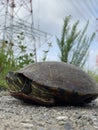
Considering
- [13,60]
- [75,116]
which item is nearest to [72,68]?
[75,116]

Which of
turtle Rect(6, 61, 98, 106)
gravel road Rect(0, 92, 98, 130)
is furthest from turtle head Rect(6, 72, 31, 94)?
gravel road Rect(0, 92, 98, 130)

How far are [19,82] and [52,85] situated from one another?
0.48 metres

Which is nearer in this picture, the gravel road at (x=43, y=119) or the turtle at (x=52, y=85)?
the gravel road at (x=43, y=119)

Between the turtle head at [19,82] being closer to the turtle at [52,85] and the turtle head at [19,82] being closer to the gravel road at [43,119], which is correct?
the turtle at [52,85]

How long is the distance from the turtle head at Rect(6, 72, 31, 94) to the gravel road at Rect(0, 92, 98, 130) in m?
0.30

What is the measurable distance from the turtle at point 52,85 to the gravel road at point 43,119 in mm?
209

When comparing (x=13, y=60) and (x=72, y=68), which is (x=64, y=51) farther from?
(x=72, y=68)

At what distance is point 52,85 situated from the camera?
4.64 meters

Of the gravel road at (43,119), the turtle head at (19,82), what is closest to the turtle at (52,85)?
the turtle head at (19,82)

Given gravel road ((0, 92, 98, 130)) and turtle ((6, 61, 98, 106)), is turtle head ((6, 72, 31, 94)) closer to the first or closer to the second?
turtle ((6, 61, 98, 106))

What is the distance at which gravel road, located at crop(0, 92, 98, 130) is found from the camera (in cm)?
322

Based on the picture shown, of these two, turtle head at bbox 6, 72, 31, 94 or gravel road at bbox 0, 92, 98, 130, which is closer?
gravel road at bbox 0, 92, 98, 130

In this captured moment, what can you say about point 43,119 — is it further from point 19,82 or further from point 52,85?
point 19,82

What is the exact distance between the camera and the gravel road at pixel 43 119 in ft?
10.6
